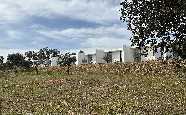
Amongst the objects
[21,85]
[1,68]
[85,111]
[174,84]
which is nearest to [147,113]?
[85,111]

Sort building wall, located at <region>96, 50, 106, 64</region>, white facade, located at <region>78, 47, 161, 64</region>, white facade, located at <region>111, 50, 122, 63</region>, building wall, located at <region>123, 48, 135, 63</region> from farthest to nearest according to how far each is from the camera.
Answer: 1. building wall, located at <region>96, 50, 106, 64</region>
2. white facade, located at <region>111, 50, 122, 63</region>
3. white facade, located at <region>78, 47, 161, 64</region>
4. building wall, located at <region>123, 48, 135, 63</region>

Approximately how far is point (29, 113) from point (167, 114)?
7.63 metres

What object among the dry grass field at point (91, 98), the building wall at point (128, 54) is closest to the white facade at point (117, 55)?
the building wall at point (128, 54)

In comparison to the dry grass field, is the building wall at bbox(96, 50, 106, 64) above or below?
above

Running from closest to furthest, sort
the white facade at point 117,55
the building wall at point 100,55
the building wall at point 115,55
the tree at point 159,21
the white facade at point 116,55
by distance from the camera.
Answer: the tree at point 159,21 → the white facade at point 116,55 → the white facade at point 117,55 → the building wall at point 100,55 → the building wall at point 115,55

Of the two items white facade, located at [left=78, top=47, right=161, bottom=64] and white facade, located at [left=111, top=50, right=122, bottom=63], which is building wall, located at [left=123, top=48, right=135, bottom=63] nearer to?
white facade, located at [left=78, top=47, right=161, bottom=64]

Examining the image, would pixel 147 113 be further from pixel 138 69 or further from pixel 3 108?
pixel 138 69

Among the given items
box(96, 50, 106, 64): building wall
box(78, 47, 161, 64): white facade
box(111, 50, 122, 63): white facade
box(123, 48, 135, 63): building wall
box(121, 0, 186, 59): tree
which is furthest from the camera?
box(96, 50, 106, 64): building wall

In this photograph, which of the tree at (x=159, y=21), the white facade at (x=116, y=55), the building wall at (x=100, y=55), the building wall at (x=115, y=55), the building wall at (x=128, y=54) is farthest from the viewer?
the building wall at (x=115, y=55)

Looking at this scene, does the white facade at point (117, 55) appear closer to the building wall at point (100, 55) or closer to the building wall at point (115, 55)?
the building wall at point (115, 55)

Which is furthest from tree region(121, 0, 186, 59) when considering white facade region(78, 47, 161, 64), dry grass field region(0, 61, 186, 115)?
white facade region(78, 47, 161, 64)

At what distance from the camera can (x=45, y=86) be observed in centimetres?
3950

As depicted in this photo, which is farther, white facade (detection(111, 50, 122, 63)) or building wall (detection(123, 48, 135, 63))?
white facade (detection(111, 50, 122, 63))

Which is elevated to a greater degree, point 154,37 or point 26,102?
point 154,37
